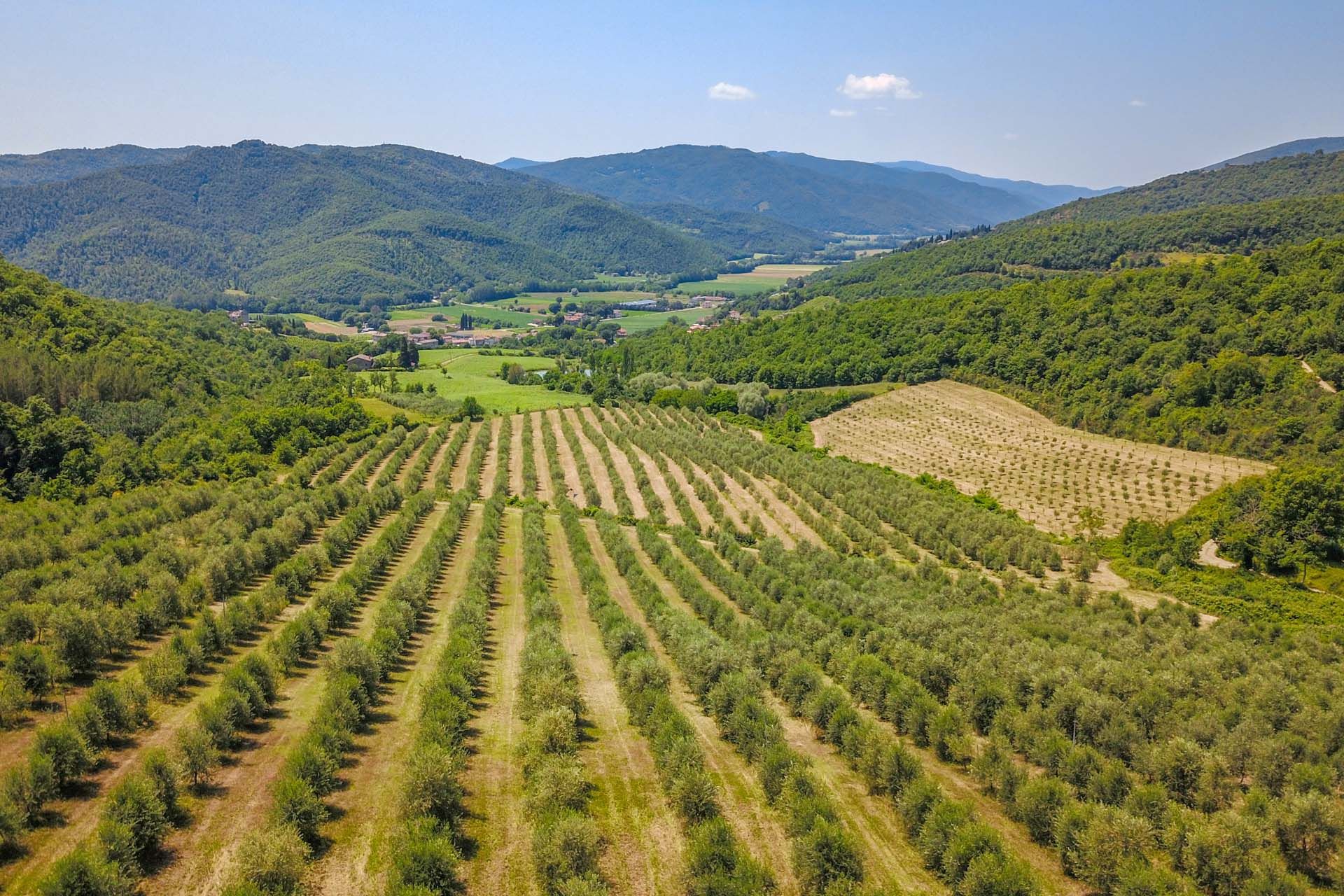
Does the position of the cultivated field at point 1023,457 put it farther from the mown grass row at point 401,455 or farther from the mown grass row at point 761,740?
the mown grass row at point 401,455

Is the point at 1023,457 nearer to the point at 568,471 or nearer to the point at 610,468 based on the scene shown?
the point at 610,468

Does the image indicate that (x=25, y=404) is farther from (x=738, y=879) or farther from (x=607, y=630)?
(x=738, y=879)

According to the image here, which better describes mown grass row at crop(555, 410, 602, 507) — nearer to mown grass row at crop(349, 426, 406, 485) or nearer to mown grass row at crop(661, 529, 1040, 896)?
mown grass row at crop(349, 426, 406, 485)

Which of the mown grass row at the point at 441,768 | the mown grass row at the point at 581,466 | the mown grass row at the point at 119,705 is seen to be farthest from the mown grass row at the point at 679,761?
the mown grass row at the point at 581,466

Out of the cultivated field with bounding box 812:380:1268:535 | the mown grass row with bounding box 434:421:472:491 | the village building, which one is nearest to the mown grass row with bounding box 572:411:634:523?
the mown grass row with bounding box 434:421:472:491

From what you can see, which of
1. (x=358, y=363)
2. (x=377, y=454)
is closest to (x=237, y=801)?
(x=377, y=454)

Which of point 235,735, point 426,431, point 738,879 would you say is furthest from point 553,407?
point 738,879
